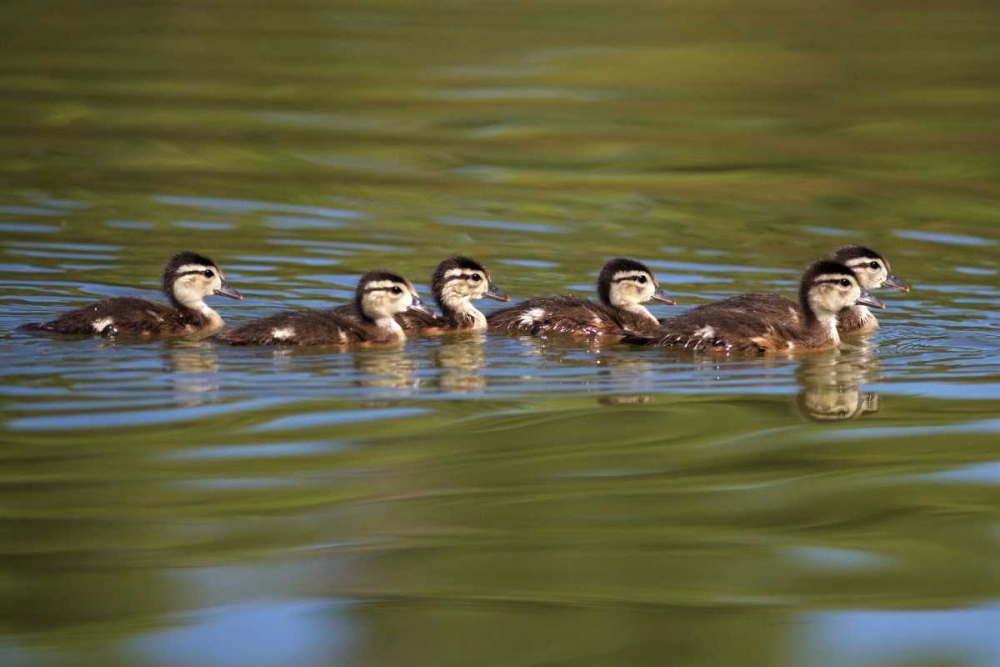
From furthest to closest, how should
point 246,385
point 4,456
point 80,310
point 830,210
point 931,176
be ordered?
point 931,176 < point 830,210 < point 80,310 < point 246,385 < point 4,456

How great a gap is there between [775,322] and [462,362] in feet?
5.11

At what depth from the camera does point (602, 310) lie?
31.3 ft

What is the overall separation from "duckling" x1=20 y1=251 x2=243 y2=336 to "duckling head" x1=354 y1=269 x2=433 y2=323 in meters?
0.81

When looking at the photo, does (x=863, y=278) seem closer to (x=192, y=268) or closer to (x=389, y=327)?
(x=389, y=327)

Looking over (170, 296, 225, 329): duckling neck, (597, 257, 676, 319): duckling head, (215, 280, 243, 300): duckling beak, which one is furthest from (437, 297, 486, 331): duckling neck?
(170, 296, 225, 329): duckling neck

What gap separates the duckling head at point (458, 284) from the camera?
9.72 meters

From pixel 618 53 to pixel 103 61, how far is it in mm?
5752

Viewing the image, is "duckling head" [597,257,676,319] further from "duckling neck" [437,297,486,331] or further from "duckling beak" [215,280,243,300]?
"duckling beak" [215,280,243,300]

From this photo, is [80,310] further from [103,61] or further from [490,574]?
[103,61]

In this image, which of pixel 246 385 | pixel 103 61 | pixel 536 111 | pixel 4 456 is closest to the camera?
pixel 4 456

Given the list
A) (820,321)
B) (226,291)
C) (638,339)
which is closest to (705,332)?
A: (638,339)

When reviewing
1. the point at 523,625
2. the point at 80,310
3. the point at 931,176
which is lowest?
the point at 523,625

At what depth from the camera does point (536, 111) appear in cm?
1758

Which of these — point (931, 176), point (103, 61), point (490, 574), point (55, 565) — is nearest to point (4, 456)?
point (55, 565)
